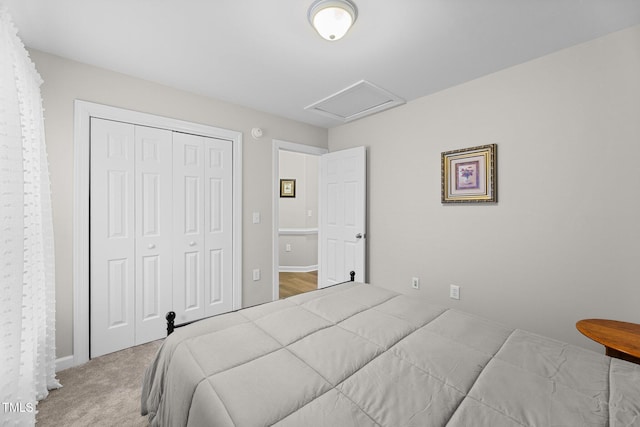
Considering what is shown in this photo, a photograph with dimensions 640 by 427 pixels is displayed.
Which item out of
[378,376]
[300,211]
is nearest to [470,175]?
[378,376]

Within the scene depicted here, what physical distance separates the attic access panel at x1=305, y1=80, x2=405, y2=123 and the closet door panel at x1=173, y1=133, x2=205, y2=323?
1.40 metres

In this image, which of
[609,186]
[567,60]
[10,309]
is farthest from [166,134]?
[609,186]

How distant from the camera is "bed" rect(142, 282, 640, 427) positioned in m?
0.81

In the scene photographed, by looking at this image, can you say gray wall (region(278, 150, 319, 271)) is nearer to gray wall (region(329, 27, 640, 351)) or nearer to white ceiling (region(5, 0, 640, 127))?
gray wall (region(329, 27, 640, 351))

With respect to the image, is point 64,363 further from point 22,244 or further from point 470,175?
point 470,175

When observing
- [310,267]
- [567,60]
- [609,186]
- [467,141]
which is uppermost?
[567,60]

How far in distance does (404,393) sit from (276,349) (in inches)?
21.9

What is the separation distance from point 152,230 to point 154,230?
0.02 metres

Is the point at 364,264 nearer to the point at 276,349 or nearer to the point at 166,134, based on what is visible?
the point at 276,349

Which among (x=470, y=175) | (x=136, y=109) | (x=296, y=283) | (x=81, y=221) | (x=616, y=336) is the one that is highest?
(x=136, y=109)

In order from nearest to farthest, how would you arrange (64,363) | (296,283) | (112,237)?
(64,363), (112,237), (296,283)

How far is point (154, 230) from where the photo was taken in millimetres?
2500

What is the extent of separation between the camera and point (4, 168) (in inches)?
48.8

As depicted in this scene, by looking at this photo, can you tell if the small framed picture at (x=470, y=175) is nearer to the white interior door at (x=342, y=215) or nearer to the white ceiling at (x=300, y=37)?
the white ceiling at (x=300, y=37)
